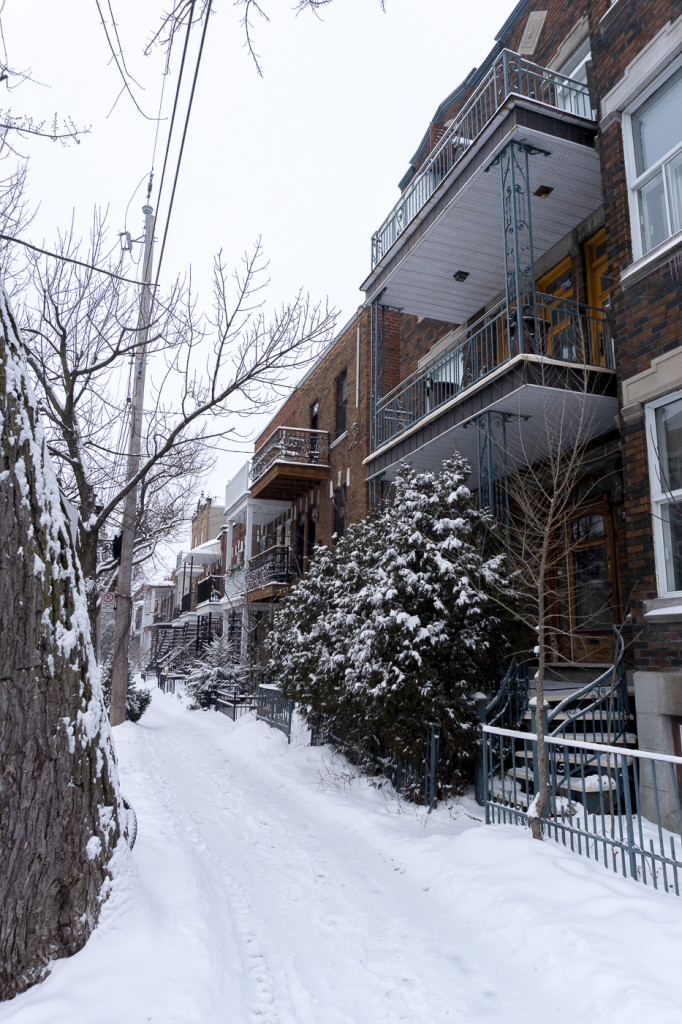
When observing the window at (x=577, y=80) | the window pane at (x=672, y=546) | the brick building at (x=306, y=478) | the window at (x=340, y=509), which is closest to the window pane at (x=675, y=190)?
the window pane at (x=672, y=546)

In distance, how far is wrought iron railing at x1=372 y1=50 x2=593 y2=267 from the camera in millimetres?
10227

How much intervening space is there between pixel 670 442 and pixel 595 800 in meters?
3.73

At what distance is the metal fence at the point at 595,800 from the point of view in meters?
5.44

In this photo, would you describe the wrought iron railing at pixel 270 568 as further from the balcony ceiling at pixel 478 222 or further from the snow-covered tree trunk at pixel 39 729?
the snow-covered tree trunk at pixel 39 729

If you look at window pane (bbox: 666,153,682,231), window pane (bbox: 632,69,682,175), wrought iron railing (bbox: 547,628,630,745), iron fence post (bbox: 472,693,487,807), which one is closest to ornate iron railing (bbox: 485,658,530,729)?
iron fence post (bbox: 472,693,487,807)

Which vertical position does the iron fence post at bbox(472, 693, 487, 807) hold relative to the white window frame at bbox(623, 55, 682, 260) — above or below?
below

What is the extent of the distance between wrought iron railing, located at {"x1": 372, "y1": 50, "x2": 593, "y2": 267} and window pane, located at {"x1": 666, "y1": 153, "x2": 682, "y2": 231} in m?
2.56

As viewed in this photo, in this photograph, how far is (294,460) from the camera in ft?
67.5

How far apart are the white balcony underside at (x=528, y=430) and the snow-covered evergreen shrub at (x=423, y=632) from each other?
107cm

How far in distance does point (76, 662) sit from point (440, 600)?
4719 millimetres

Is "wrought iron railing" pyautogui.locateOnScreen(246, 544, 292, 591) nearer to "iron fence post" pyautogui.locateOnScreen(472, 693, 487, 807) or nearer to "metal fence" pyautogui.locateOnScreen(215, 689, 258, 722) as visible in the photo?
"metal fence" pyautogui.locateOnScreen(215, 689, 258, 722)

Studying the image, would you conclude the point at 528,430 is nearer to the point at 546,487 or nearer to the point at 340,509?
the point at 546,487

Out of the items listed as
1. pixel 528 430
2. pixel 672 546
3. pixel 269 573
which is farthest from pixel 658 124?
pixel 269 573

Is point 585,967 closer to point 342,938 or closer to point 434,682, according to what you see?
point 342,938
